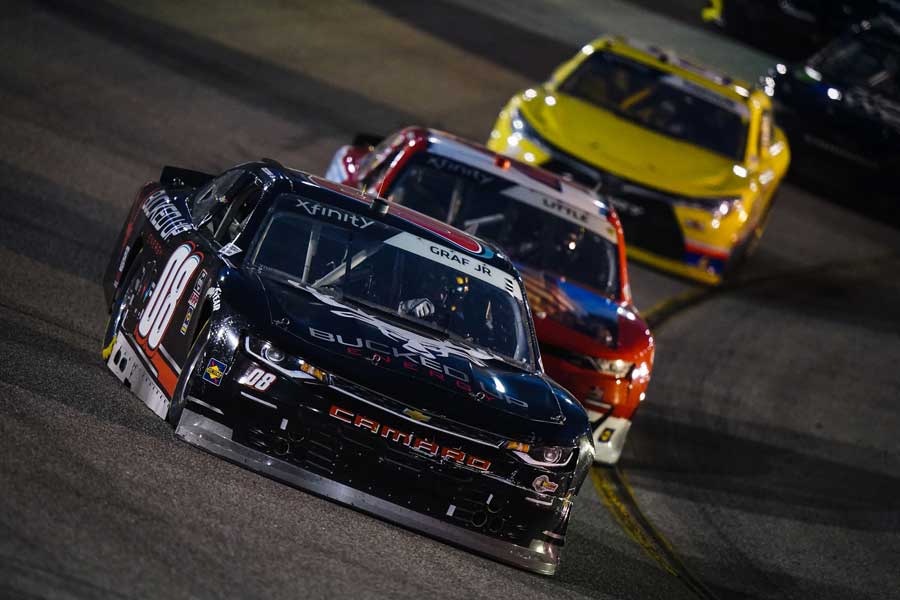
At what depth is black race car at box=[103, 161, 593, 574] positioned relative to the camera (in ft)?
22.6

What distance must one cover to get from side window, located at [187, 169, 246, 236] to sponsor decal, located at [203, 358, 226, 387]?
1.38m

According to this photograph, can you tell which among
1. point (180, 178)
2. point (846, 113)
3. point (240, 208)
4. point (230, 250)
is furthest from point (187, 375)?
point (846, 113)

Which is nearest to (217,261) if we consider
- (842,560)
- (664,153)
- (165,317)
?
(165,317)

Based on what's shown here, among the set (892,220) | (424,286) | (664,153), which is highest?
(424,286)

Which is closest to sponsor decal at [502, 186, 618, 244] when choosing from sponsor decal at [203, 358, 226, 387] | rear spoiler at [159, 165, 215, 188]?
rear spoiler at [159, 165, 215, 188]

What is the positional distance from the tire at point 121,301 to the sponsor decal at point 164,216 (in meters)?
0.20

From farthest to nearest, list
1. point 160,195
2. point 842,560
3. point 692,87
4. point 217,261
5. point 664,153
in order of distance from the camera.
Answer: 1. point 692,87
2. point 664,153
3. point 842,560
4. point 160,195
5. point 217,261

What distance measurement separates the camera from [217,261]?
765 cm

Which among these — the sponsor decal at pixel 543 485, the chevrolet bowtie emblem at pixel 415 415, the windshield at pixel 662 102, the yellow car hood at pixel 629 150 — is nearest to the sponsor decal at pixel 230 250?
the chevrolet bowtie emblem at pixel 415 415

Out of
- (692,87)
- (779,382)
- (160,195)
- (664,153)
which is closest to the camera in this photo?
(160,195)

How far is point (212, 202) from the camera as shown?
8.52 metres

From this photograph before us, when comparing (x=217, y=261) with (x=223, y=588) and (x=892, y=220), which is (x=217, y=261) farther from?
(x=892, y=220)

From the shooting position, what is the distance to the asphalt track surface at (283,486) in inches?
253

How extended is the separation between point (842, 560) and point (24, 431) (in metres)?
5.26
